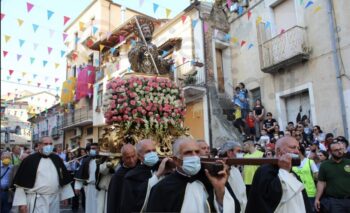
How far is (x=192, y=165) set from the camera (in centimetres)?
267

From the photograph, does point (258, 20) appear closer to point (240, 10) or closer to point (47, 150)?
point (240, 10)

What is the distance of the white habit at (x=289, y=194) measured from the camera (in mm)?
3342

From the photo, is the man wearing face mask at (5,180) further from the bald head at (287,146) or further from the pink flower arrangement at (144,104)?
the bald head at (287,146)

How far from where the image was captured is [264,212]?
Result: 3281mm

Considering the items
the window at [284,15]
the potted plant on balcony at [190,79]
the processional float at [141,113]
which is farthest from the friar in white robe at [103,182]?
the potted plant on balcony at [190,79]

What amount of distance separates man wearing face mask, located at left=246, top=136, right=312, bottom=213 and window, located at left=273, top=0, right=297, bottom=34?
10.5 m

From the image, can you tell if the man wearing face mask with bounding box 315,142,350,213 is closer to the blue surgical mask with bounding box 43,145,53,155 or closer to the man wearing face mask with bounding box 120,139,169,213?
the man wearing face mask with bounding box 120,139,169,213

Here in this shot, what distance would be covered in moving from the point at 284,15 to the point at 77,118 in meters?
18.1

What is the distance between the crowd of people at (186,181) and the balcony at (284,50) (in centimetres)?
538

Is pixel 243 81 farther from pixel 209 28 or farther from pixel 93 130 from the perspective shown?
pixel 93 130

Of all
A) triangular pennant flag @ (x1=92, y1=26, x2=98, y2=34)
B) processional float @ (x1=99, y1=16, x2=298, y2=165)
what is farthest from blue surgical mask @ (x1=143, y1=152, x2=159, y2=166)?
triangular pennant flag @ (x1=92, y1=26, x2=98, y2=34)

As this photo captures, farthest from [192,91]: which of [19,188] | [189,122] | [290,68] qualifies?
[19,188]

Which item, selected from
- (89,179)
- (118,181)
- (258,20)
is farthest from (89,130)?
(118,181)

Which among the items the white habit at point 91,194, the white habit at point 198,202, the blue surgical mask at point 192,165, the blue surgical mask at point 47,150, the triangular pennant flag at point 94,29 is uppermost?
the triangular pennant flag at point 94,29
